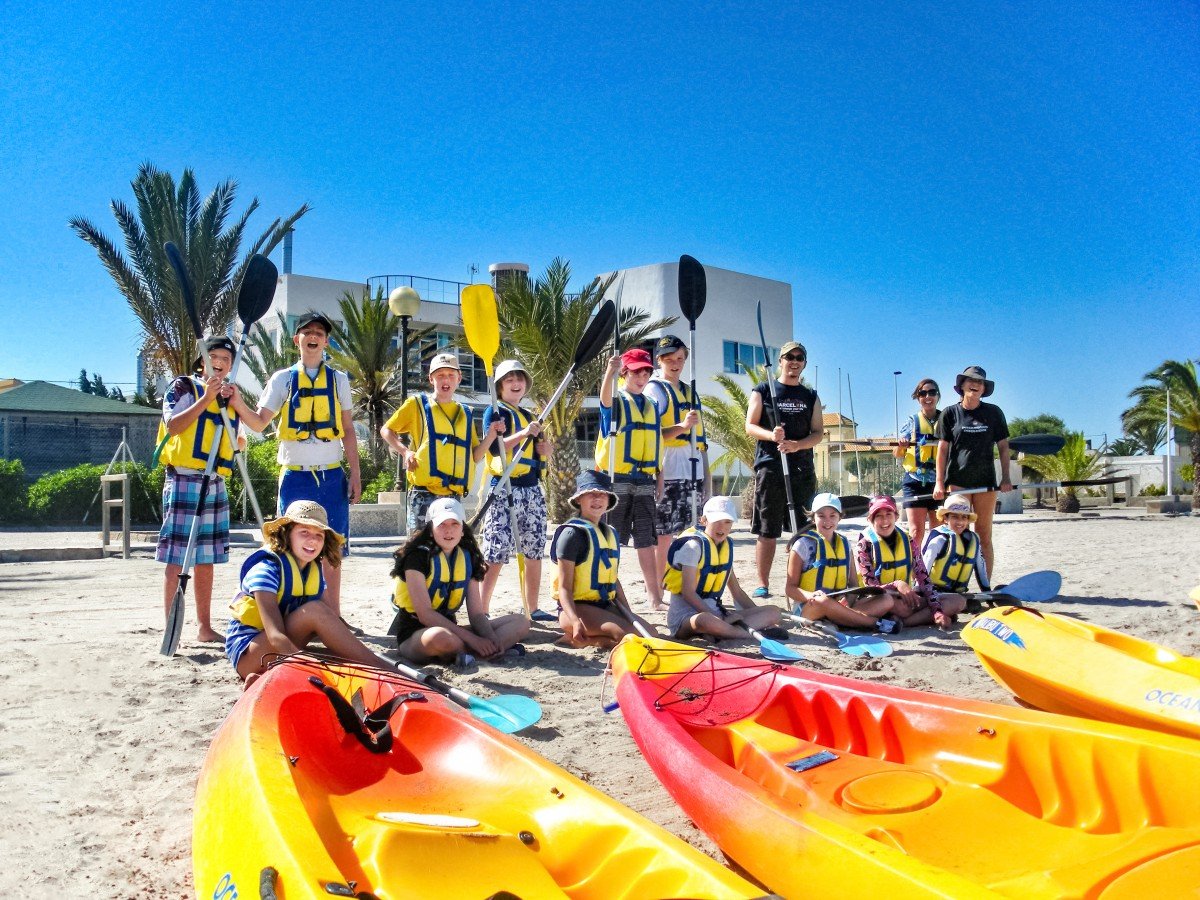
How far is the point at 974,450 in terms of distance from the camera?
7.43m

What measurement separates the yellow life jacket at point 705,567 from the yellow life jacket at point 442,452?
4.54 ft

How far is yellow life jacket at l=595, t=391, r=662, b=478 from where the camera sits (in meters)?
6.42

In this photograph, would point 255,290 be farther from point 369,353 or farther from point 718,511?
point 369,353

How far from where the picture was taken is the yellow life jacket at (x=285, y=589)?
180 inches

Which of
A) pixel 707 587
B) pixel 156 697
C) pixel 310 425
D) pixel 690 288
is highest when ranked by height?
pixel 690 288

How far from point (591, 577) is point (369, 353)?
667 inches

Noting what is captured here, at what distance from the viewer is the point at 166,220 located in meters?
16.0

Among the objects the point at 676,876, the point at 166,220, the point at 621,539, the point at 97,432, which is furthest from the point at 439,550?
the point at 97,432

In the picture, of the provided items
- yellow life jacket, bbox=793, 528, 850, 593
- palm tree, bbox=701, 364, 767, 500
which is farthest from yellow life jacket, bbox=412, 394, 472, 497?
palm tree, bbox=701, 364, 767, 500

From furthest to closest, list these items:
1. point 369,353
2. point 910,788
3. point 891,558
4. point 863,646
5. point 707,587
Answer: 1. point 369,353
2. point 891,558
3. point 707,587
4. point 863,646
5. point 910,788

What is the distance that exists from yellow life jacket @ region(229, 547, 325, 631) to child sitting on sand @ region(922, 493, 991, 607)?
432cm

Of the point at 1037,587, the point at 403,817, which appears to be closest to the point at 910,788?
the point at 403,817

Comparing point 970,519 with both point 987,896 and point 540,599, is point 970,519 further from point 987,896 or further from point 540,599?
point 987,896

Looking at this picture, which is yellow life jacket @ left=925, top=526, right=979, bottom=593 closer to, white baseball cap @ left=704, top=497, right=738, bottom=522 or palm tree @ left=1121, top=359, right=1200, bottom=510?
white baseball cap @ left=704, top=497, right=738, bottom=522
